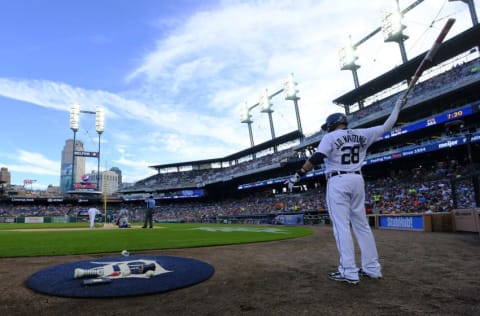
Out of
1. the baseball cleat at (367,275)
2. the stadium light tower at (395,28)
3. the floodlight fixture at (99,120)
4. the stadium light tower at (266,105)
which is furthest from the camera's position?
the floodlight fixture at (99,120)

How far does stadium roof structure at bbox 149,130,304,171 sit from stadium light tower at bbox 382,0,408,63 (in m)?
19.2

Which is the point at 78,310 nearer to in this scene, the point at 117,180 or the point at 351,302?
the point at 351,302

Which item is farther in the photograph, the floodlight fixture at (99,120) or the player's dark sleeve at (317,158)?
the floodlight fixture at (99,120)

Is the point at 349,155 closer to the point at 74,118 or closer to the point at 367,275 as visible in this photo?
the point at 367,275

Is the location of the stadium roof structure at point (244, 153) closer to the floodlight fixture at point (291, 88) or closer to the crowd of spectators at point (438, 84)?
the floodlight fixture at point (291, 88)

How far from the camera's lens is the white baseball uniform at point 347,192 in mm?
3787

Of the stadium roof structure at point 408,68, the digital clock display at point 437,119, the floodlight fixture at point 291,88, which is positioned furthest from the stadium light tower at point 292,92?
the digital clock display at point 437,119

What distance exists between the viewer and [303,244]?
8.33 m

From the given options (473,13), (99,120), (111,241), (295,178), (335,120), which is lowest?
(111,241)

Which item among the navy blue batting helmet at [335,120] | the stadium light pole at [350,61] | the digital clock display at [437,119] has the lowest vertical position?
the navy blue batting helmet at [335,120]

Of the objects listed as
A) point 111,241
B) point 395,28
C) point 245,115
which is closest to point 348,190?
point 111,241

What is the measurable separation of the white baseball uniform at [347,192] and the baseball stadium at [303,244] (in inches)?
13.0

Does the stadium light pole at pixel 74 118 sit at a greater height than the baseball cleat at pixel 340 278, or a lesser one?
greater

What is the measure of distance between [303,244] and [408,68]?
95.4 ft
